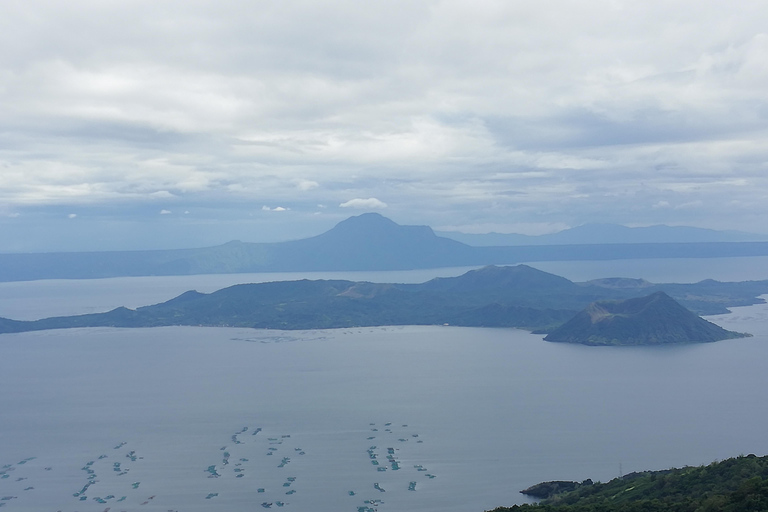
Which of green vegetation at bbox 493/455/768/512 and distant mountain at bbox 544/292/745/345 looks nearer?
green vegetation at bbox 493/455/768/512

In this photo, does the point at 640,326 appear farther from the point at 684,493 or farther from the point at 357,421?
the point at 684,493

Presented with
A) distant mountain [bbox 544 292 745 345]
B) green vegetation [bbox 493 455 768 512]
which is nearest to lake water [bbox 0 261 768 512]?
distant mountain [bbox 544 292 745 345]

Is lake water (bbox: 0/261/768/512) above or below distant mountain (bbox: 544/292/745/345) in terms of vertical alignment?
below

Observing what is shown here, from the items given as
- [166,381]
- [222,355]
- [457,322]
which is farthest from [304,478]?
[457,322]

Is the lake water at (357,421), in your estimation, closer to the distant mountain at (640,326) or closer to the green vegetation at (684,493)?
the distant mountain at (640,326)

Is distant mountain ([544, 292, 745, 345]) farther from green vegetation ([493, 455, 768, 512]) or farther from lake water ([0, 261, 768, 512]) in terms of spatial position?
green vegetation ([493, 455, 768, 512])

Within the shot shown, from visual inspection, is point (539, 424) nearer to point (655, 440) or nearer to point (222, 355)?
point (655, 440)

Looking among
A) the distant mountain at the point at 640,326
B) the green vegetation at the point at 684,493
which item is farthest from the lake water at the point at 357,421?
the green vegetation at the point at 684,493
